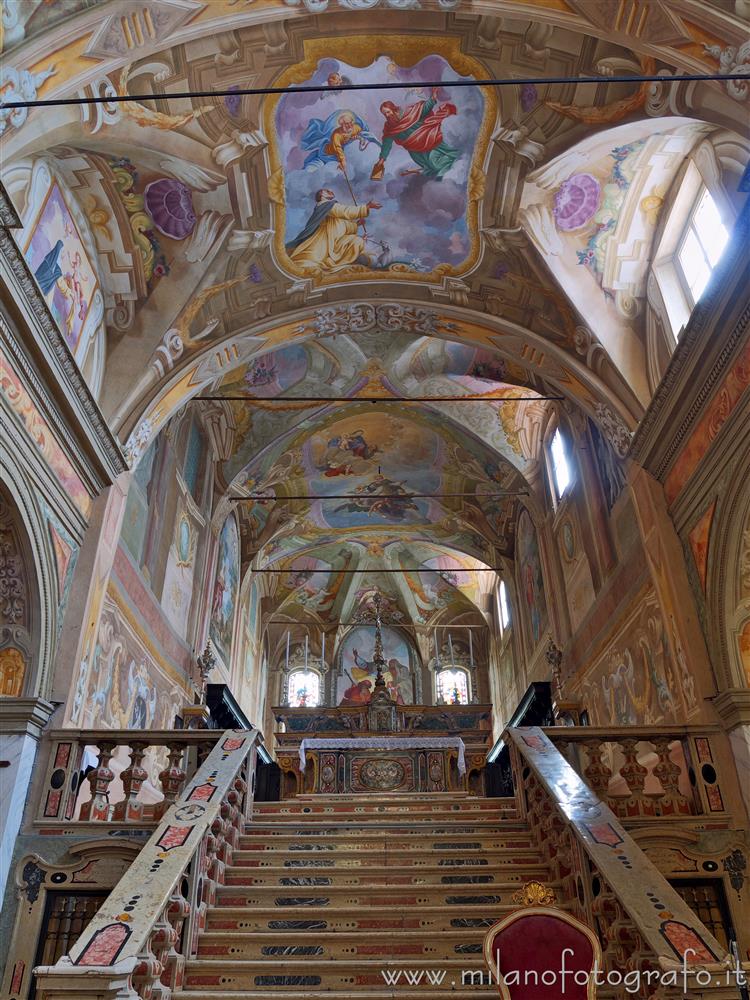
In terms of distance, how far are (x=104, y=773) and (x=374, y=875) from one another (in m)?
3.02

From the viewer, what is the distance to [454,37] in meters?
9.92

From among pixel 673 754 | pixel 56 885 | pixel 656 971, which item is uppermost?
pixel 673 754

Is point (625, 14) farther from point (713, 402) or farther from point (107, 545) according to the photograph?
point (107, 545)

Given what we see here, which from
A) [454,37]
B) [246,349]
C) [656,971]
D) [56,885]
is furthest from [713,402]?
[56,885]

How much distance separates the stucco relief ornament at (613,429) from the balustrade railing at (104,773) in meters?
7.01

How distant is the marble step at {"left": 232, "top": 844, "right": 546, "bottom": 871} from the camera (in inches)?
297

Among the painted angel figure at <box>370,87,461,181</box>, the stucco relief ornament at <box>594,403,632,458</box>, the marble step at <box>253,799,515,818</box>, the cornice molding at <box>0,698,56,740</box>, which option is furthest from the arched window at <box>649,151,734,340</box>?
the cornice molding at <box>0,698,56,740</box>

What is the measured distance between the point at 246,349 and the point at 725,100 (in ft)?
25.7

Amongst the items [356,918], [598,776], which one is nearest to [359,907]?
[356,918]

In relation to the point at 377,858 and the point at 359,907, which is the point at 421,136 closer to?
the point at 377,858

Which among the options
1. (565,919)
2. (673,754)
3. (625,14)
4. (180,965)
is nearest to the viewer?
(565,919)

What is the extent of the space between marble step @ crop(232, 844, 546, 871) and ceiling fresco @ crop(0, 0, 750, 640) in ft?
20.6

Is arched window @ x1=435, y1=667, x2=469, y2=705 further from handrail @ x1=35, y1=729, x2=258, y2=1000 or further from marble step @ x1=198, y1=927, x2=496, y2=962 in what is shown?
marble step @ x1=198, y1=927, x2=496, y2=962

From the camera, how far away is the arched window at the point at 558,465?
16.3m
